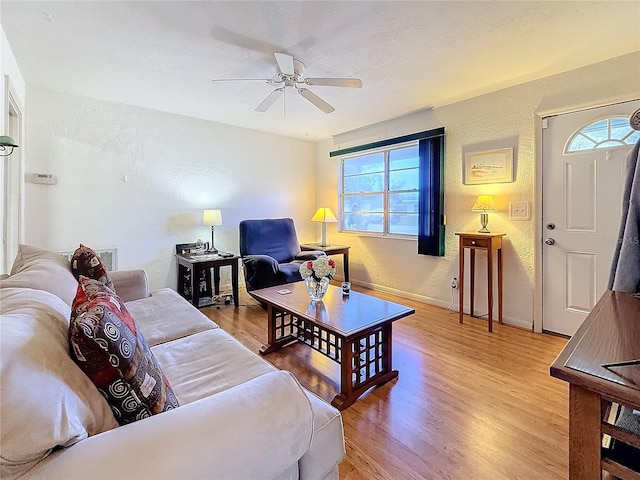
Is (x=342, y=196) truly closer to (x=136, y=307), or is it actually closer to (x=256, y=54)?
(x=256, y=54)

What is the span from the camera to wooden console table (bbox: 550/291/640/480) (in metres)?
0.66

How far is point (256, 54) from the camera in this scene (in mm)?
2400

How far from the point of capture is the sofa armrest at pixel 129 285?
89.9 inches

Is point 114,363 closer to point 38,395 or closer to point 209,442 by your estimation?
point 38,395

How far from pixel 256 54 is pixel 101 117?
218 cm

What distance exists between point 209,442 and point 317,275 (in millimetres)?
1615

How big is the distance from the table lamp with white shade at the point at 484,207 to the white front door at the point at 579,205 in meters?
0.43

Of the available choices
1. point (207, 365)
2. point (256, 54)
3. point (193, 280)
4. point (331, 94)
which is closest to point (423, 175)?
point (331, 94)

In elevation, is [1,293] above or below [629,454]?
above

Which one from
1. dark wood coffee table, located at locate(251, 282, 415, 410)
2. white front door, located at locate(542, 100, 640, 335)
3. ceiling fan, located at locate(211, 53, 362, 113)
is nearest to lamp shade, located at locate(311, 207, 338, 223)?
ceiling fan, located at locate(211, 53, 362, 113)

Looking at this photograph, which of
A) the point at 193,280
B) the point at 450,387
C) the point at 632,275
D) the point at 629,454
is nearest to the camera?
the point at 629,454

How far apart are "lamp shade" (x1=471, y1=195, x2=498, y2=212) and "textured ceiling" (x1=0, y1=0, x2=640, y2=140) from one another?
1.08 m

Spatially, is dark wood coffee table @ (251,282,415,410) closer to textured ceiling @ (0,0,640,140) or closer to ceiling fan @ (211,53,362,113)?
ceiling fan @ (211,53,362,113)

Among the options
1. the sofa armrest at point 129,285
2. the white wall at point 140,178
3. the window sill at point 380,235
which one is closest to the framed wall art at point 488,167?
the window sill at point 380,235
